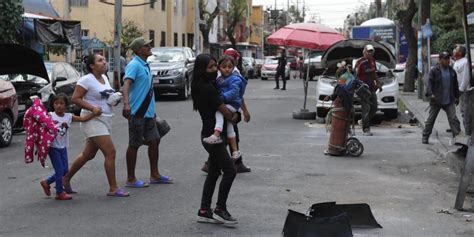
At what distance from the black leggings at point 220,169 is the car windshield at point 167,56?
18.2 m

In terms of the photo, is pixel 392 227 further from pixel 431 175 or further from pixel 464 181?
pixel 431 175

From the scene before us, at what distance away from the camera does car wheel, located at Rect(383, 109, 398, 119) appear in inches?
678

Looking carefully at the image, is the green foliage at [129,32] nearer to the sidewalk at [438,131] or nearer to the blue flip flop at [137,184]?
the sidewalk at [438,131]

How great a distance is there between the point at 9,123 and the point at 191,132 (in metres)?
3.76

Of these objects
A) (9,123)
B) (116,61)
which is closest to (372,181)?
Result: (9,123)

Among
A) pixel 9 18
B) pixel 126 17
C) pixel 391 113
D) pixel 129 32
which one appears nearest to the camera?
pixel 391 113

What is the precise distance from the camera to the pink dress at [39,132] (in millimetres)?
7898

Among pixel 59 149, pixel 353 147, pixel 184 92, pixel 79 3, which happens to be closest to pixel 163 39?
pixel 79 3

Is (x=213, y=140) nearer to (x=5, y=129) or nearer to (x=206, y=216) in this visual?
(x=206, y=216)

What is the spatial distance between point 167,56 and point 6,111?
1254 cm

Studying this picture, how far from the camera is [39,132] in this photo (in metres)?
7.92


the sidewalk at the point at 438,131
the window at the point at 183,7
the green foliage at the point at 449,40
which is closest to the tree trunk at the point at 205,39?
the window at the point at 183,7

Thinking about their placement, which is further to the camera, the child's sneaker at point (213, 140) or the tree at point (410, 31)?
the tree at point (410, 31)

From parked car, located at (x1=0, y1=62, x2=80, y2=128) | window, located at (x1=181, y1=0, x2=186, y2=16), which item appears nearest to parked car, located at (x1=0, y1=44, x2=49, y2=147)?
parked car, located at (x1=0, y1=62, x2=80, y2=128)
